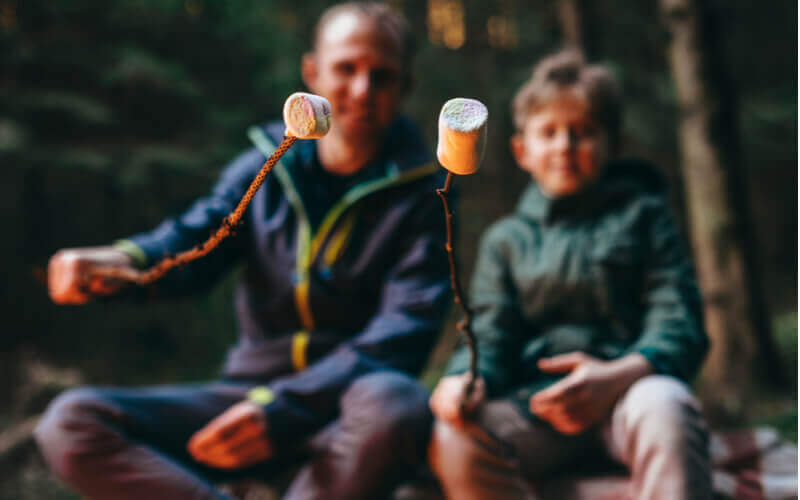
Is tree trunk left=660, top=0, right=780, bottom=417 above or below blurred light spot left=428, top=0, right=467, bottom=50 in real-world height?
below

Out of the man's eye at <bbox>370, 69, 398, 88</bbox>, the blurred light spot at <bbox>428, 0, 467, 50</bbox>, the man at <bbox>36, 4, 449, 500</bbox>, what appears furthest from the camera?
the blurred light spot at <bbox>428, 0, 467, 50</bbox>

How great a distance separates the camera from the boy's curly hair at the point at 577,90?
161cm

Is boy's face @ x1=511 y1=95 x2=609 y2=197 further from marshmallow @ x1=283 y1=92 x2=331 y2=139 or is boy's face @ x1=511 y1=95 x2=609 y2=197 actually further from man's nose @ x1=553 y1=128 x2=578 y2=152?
marshmallow @ x1=283 y1=92 x2=331 y2=139

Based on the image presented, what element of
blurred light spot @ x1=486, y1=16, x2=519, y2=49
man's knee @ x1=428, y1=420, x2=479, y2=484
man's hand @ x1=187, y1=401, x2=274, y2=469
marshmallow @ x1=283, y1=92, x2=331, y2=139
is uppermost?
blurred light spot @ x1=486, y1=16, x2=519, y2=49

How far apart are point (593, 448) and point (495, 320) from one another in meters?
0.36

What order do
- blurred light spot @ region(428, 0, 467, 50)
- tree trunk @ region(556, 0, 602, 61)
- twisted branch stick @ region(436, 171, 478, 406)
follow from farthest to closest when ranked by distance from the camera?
1. blurred light spot @ region(428, 0, 467, 50)
2. tree trunk @ region(556, 0, 602, 61)
3. twisted branch stick @ region(436, 171, 478, 406)

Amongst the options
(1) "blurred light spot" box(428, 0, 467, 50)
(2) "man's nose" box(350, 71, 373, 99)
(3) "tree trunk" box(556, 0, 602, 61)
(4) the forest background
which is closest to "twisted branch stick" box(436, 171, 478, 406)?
(2) "man's nose" box(350, 71, 373, 99)

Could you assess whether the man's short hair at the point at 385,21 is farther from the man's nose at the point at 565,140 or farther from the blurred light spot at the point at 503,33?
the blurred light spot at the point at 503,33

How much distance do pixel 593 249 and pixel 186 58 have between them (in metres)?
3.66

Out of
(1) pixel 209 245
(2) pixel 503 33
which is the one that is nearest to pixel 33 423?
(1) pixel 209 245

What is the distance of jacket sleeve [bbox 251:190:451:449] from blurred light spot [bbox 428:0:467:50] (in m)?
4.75

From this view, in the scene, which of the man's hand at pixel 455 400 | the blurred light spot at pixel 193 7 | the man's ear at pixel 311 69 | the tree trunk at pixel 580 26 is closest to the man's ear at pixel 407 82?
the man's ear at pixel 311 69

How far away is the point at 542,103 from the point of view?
5.35 feet

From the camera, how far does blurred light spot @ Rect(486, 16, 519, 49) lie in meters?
5.93
